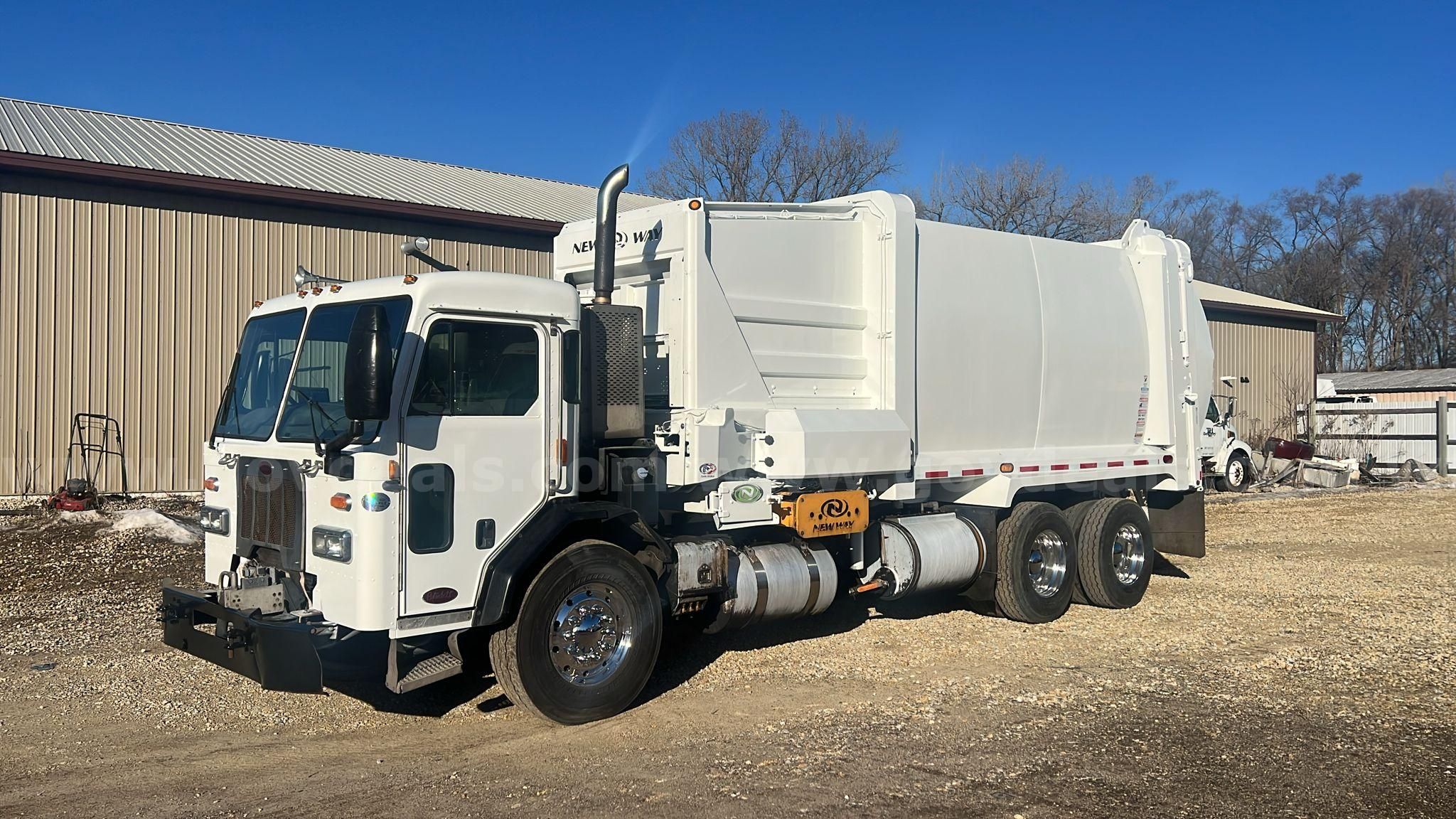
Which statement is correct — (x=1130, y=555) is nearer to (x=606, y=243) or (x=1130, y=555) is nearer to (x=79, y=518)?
(x=606, y=243)

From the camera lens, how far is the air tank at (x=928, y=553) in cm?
849

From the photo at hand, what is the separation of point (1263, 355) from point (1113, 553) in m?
23.6

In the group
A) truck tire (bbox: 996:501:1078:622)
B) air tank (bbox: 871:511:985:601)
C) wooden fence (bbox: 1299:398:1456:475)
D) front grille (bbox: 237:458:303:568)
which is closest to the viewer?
front grille (bbox: 237:458:303:568)

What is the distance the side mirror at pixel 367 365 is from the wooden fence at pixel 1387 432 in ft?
98.3

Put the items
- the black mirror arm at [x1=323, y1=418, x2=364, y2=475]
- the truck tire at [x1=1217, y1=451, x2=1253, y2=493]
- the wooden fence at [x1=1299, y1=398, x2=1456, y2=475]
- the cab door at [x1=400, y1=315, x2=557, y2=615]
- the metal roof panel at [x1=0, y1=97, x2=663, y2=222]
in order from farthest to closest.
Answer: the wooden fence at [x1=1299, y1=398, x2=1456, y2=475] → the truck tire at [x1=1217, y1=451, x2=1253, y2=493] → the metal roof panel at [x1=0, y1=97, x2=663, y2=222] → the cab door at [x1=400, y1=315, x2=557, y2=615] → the black mirror arm at [x1=323, y1=418, x2=364, y2=475]

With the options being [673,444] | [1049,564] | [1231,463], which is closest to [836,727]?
[673,444]

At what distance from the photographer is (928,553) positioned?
8.60m

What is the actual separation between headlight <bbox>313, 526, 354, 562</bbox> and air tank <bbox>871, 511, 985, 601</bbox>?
13.6 feet

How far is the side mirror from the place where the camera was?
206 inches

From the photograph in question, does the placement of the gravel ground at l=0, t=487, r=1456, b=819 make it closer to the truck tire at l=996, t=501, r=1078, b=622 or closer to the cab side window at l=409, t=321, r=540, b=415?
the truck tire at l=996, t=501, r=1078, b=622

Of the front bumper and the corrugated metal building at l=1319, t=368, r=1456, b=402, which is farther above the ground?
the corrugated metal building at l=1319, t=368, r=1456, b=402

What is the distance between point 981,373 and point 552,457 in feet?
13.3

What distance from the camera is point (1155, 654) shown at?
8188mm

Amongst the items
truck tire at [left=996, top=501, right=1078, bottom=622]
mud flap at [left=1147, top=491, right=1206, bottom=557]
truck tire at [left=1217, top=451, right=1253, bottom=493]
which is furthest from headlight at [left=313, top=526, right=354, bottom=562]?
truck tire at [left=1217, top=451, right=1253, bottom=493]
